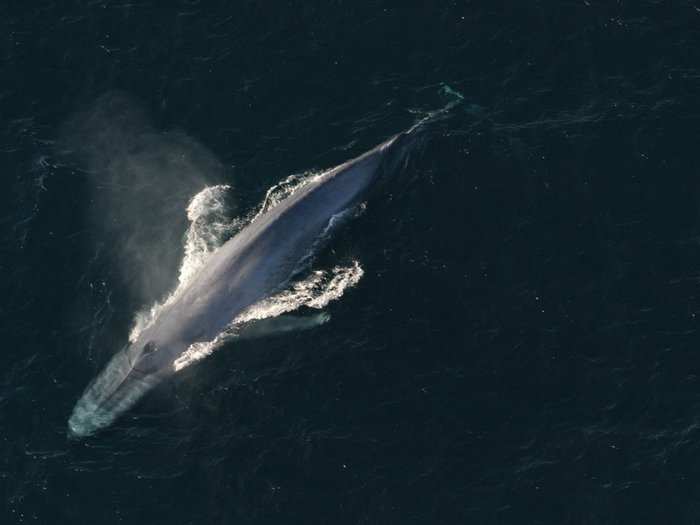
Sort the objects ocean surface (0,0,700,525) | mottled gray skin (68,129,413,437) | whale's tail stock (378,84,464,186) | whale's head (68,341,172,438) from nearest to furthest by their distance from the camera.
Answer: ocean surface (0,0,700,525)
whale's head (68,341,172,438)
mottled gray skin (68,129,413,437)
whale's tail stock (378,84,464,186)

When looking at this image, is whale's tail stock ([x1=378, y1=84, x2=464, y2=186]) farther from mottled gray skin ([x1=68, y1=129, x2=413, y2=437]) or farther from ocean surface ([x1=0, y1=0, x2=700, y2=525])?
mottled gray skin ([x1=68, y1=129, x2=413, y2=437])

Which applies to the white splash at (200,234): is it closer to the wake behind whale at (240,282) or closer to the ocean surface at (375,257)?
the wake behind whale at (240,282)

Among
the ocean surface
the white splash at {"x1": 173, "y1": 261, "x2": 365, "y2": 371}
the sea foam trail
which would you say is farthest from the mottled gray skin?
the ocean surface

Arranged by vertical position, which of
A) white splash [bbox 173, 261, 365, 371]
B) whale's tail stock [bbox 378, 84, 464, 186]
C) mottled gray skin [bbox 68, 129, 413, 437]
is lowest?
white splash [bbox 173, 261, 365, 371]

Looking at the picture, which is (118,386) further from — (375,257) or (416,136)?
(416,136)

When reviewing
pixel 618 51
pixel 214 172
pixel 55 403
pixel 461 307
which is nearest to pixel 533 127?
pixel 618 51

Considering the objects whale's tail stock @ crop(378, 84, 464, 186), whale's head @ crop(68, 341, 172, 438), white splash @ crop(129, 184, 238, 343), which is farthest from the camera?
whale's tail stock @ crop(378, 84, 464, 186)
